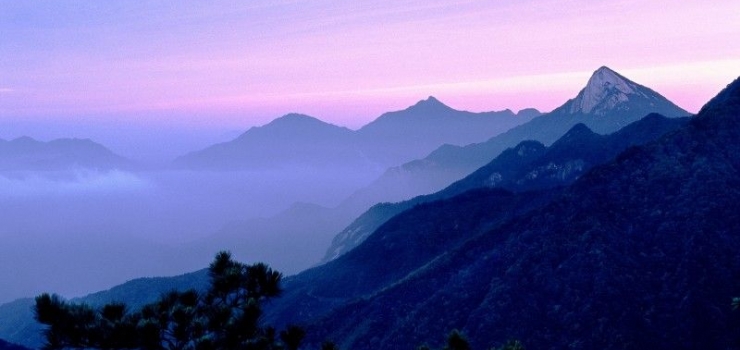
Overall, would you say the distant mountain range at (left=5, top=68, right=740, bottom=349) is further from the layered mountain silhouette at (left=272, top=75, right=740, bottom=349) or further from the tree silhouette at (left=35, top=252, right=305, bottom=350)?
the tree silhouette at (left=35, top=252, right=305, bottom=350)

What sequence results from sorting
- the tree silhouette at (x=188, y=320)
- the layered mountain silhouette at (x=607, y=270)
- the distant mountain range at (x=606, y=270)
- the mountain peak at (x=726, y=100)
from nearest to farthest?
the tree silhouette at (x=188, y=320), the layered mountain silhouette at (x=607, y=270), the distant mountain range at (x=606, y=270), the mountain peak at (x=726, y=100)

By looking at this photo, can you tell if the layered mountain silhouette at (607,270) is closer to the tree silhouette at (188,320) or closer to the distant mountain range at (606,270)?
the distant mountain range at (606,270)

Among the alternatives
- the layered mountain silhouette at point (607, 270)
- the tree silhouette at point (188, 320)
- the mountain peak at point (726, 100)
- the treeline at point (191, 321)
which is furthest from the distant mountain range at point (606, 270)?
the tree silhouette at point (188, 320)

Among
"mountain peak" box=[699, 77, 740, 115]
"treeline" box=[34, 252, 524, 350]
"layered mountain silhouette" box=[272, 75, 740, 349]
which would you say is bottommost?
"layered mountain silhouette" box=[272, 75, 740, 349]

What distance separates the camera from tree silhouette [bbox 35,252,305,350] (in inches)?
878

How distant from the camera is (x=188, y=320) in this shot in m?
24.0

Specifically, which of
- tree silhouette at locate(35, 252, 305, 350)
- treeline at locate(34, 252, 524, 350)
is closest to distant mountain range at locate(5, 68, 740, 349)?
treeline at locate(34, 252, 524, 350)

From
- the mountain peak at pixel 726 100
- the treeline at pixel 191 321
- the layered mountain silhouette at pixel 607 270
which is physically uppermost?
the mountain peak at pixel 726 100

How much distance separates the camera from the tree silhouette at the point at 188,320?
2230cm

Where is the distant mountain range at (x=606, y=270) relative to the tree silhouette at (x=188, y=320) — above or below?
below

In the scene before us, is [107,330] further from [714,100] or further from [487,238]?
[714,100]

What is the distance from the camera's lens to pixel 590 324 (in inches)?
4584

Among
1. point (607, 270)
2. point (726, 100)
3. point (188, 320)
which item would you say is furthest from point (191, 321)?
point (726, 100)

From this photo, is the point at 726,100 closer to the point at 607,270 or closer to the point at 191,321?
the point at 607,270
